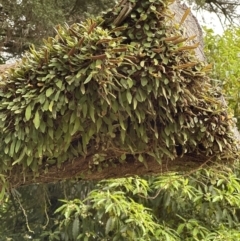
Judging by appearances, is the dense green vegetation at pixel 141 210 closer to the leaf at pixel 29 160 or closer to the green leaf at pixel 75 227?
the green leaf at pixel 75 227

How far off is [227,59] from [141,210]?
1.30 m

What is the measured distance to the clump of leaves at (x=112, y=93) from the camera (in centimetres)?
103

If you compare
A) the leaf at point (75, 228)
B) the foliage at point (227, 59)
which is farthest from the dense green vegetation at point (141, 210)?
the foliage at point (227, 59)

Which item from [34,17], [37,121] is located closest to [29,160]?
[37,121]

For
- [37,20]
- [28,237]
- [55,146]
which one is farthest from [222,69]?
[55,146]

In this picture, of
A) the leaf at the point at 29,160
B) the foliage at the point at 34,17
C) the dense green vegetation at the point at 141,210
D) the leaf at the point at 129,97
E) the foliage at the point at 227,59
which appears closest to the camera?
the leaf at the point at 129,97

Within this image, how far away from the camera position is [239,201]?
7.32 feet

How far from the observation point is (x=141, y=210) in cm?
210

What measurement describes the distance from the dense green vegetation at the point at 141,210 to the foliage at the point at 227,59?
0.43m

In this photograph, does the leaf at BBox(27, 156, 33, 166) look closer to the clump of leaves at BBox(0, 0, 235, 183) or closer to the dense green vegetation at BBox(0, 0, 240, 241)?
the clump of leaves at BBox(0, 0, 235, 183)

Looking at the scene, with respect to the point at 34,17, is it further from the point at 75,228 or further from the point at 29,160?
the point at 29,160

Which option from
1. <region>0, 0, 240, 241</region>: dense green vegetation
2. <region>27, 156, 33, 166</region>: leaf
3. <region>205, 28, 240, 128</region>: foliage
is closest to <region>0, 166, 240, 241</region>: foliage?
<region>0, 0, 240, 241</region>: dense green vegetation

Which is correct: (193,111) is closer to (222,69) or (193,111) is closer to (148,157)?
(148,157)

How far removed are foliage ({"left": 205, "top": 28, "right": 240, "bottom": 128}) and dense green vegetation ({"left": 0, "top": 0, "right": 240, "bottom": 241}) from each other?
0.43m
